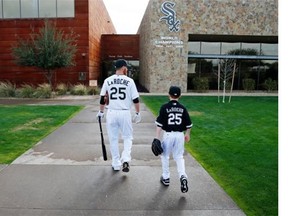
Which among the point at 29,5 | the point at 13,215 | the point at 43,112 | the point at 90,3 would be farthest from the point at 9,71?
the point at 13,215

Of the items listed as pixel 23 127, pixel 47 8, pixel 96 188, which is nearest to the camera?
pixel 96 188

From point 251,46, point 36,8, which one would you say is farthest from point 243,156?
point 36,8

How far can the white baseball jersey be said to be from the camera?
5.72 meters

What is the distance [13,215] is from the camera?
4.13m

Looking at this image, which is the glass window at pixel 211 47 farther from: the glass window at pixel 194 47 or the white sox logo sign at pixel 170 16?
the white sox logo sign at pixel 170 16

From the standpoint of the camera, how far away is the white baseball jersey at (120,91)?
5723 millimetres

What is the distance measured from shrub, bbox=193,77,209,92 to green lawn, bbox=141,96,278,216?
14.2 meters

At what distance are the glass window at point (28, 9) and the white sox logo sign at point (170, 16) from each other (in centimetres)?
1098

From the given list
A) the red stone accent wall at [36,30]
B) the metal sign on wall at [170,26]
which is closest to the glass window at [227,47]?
the metal sign on wall at [170,26]

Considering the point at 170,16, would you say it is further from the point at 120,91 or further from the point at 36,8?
the point at 120,91

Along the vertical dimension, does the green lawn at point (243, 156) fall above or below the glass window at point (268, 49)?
below

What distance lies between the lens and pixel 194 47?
2778 cm

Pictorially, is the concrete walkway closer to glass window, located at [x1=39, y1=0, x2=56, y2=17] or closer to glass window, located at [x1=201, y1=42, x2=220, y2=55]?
glass window, located at [x1=201, y1=42, x2=220, y2=55]

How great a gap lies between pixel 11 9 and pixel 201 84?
17427 mm
